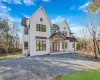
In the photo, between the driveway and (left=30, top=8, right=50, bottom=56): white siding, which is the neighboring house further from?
the driveway

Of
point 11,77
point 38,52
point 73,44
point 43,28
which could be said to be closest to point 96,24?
point 43,28

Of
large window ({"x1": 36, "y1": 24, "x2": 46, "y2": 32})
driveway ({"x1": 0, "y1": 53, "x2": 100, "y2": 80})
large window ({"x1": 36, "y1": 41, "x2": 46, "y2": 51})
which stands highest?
large window ({"x1": 36, "y1": 24, "x2": 46, "y2": 32})

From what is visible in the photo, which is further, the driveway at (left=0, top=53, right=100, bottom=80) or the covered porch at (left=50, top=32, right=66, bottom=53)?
the covered porch at (left=50, top=32, right=66, bottom=53)

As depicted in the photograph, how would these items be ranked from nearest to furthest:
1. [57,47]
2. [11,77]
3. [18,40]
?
[11,77], [57,47], [18,40]

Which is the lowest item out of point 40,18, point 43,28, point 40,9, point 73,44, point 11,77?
point 11,77

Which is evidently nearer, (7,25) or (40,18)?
(40,18)

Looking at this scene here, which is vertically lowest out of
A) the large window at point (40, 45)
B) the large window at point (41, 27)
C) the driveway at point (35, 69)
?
the driveway at point (35, 69)

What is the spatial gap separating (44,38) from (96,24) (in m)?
9.50

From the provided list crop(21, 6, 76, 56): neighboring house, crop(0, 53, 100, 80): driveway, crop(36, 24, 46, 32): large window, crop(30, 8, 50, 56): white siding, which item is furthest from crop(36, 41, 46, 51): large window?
crop(0, 53, 100, 80): driveway

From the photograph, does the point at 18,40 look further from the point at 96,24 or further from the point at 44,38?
the point at 96,24

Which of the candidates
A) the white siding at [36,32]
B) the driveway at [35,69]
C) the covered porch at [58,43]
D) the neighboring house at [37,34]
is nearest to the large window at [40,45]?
the neighboring house at [37,34]

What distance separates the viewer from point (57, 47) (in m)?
33.8

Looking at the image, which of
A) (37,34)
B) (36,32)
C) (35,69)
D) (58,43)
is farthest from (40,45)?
(35,69)

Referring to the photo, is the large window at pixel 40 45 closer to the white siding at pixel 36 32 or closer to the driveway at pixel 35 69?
the white siding at pixel 36 32
